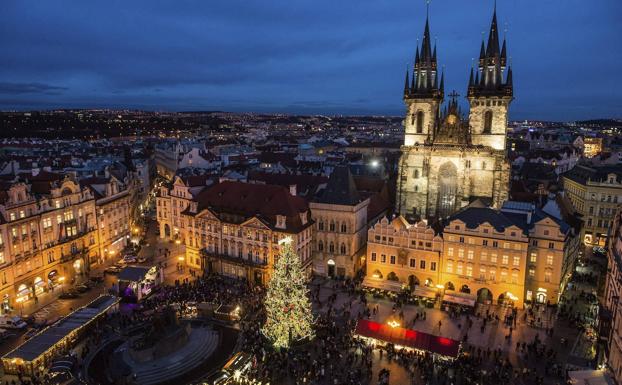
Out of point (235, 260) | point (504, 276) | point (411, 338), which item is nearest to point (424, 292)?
point (504, 276)

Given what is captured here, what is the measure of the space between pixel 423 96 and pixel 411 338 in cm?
4970

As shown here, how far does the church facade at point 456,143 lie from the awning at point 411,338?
1401 inches

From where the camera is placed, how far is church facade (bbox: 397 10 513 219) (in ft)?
236

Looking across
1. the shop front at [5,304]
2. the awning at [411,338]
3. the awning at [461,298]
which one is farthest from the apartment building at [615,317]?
the shop front at [5,304]

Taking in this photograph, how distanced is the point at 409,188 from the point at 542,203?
21.0 meters

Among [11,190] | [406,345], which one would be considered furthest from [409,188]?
[11,190]

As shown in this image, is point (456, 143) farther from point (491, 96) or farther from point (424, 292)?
point (424, 292)

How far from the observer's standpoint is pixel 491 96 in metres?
72.8

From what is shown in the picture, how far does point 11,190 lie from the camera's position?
52.2 m

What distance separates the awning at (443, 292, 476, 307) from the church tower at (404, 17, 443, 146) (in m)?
33.4

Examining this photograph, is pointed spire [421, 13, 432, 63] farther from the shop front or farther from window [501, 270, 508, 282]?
the shop front

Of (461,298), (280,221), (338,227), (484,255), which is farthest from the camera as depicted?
(338,227)

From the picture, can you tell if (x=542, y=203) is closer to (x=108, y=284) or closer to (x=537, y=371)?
(x=537, y=371)

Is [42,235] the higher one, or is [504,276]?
[42,235]
